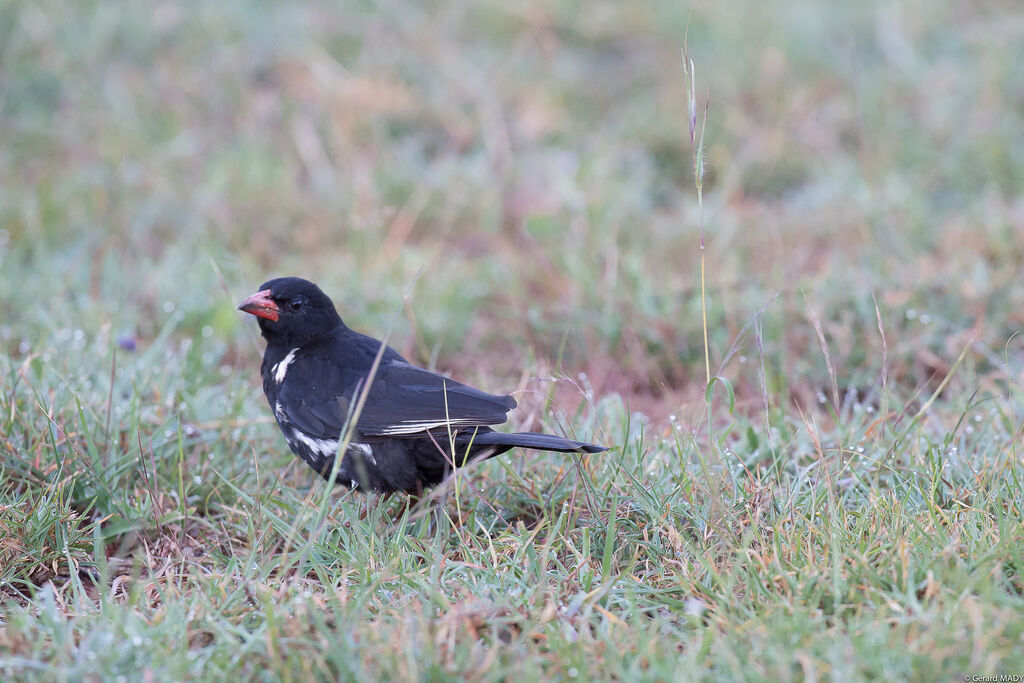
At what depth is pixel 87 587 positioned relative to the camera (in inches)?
118

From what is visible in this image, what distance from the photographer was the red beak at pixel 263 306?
3439mm

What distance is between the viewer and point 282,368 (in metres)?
3.46

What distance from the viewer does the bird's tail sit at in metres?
2.77

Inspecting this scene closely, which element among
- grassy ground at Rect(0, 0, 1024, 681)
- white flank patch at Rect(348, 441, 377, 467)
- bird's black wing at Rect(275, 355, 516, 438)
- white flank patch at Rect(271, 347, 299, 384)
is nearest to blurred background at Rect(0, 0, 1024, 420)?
grassy ground at Rect(0, 0, 1024, 681)

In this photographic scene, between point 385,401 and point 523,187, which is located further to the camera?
point 523,187

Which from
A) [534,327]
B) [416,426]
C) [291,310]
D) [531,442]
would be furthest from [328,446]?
A: [534,327]

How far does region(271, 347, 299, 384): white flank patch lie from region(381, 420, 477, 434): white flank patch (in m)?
0.53

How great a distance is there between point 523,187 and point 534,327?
1898 mm

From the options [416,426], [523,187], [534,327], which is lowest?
[534,327]

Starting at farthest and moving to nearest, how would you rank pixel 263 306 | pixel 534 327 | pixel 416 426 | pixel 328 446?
pixel 534 327 → pixel 263 306 → pixel 328 446 → pixel 416 426

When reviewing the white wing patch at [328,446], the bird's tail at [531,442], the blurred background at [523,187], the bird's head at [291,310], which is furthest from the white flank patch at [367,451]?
the blurred background at [523,187]

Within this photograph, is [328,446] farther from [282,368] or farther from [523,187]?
[523,187]

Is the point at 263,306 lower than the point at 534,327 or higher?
higher

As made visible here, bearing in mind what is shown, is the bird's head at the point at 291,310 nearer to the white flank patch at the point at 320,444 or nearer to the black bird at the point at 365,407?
the black bird at the point at 365,407
